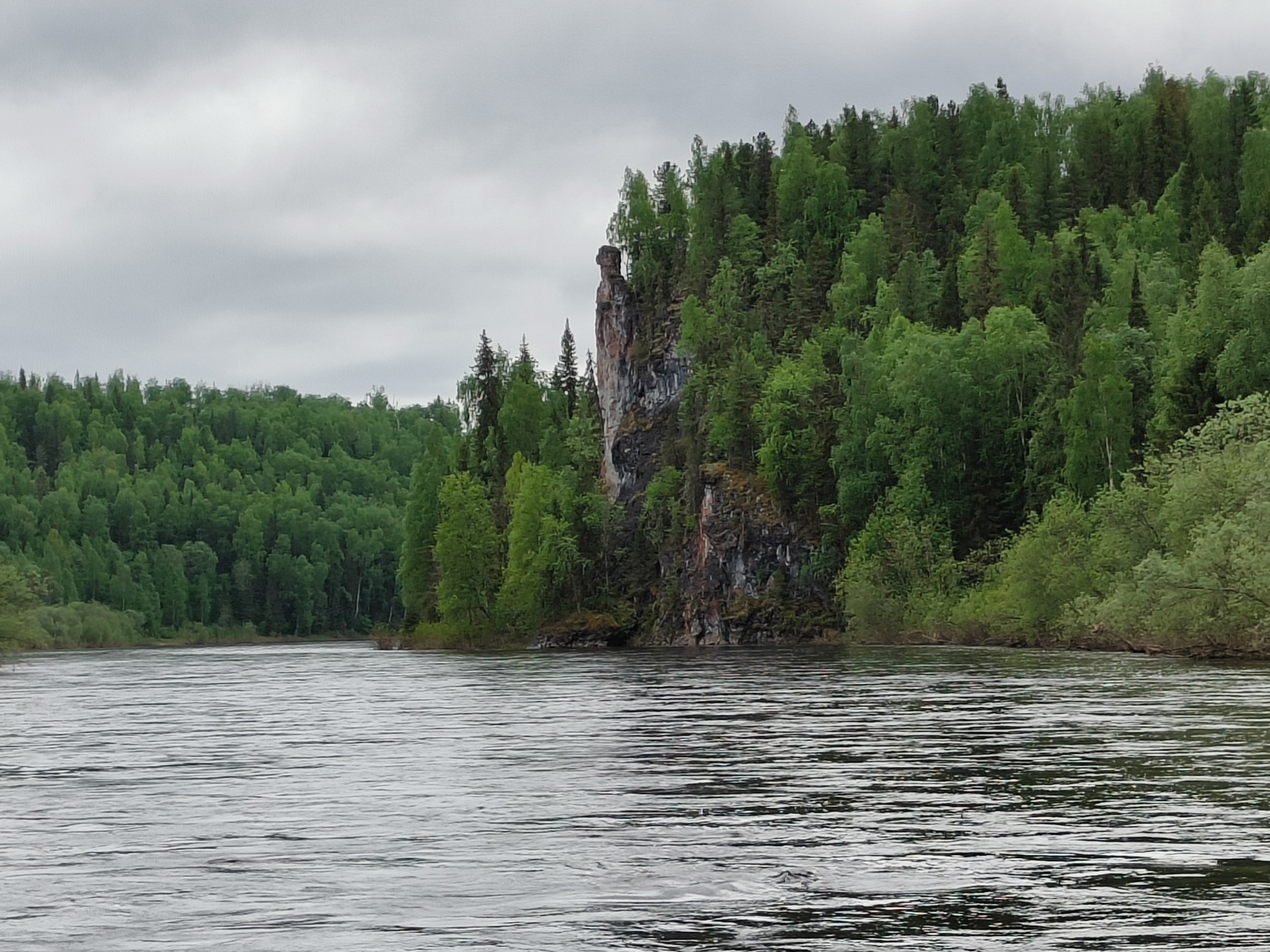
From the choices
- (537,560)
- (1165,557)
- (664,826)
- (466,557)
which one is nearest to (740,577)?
(537,560)

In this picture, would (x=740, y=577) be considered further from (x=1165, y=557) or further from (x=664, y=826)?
(x=664, y=826)

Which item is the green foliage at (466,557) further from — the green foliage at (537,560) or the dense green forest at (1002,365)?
the dense green forest at (1002,365)

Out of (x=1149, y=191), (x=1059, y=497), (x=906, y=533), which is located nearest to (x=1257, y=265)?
(x=1059, y=497)

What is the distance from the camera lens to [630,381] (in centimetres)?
17650

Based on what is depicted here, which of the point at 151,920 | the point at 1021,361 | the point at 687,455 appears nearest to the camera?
the point at 151,920

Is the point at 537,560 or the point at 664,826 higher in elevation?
the point at 537,560

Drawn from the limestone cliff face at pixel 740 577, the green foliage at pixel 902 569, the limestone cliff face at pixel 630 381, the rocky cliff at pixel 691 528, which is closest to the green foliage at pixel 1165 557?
the green foliage at pixel 902 569

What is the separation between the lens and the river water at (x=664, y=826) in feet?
60.0

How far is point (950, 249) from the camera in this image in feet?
584

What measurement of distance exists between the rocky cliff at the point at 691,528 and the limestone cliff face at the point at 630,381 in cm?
13

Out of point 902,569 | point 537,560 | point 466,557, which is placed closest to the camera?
point 902,569

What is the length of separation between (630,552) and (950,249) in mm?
45438

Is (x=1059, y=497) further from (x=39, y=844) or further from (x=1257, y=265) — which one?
(x=39, y=844)

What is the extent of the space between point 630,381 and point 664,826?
15117cm
